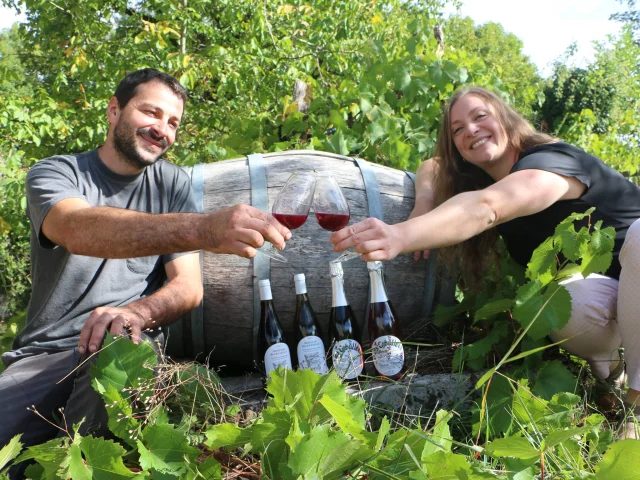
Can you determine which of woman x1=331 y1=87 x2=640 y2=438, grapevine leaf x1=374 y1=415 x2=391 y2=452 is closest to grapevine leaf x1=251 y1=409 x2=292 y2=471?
grapevine leaf x1=374 y1=415 x2=391 y2=452

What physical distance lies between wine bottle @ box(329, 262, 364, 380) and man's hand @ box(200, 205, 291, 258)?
2.32 ft

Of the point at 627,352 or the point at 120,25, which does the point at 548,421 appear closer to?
the point at 627,352

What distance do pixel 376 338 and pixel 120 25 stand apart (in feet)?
25.1

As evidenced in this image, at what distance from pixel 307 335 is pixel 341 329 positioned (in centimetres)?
15

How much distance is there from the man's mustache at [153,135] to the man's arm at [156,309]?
48cm

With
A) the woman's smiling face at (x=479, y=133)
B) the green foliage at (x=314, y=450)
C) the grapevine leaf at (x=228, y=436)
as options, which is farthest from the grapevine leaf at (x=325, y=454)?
the woman's smiling face at (x=479, y=133)

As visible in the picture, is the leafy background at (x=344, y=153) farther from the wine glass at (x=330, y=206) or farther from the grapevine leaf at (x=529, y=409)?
the wine glass at (x=330, y=206)

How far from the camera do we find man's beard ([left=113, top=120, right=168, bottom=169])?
2.59 meters

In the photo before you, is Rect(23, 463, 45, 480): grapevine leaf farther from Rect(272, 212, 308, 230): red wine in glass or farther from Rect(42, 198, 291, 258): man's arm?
Rect(272, 212, 308, 230): red wine in glass

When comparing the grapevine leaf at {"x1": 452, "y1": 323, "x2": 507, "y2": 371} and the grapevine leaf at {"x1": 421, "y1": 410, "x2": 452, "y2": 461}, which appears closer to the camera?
the grapevine leaf at {"x1": 421, "y1": 410, "x2": 452, "y2": 461}

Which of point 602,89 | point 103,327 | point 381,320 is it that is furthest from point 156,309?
point 602,89

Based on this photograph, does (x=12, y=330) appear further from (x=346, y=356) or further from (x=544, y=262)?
(x=544, y=262)

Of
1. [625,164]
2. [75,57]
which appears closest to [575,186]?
[625,164]

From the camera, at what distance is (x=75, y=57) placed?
7.27m
